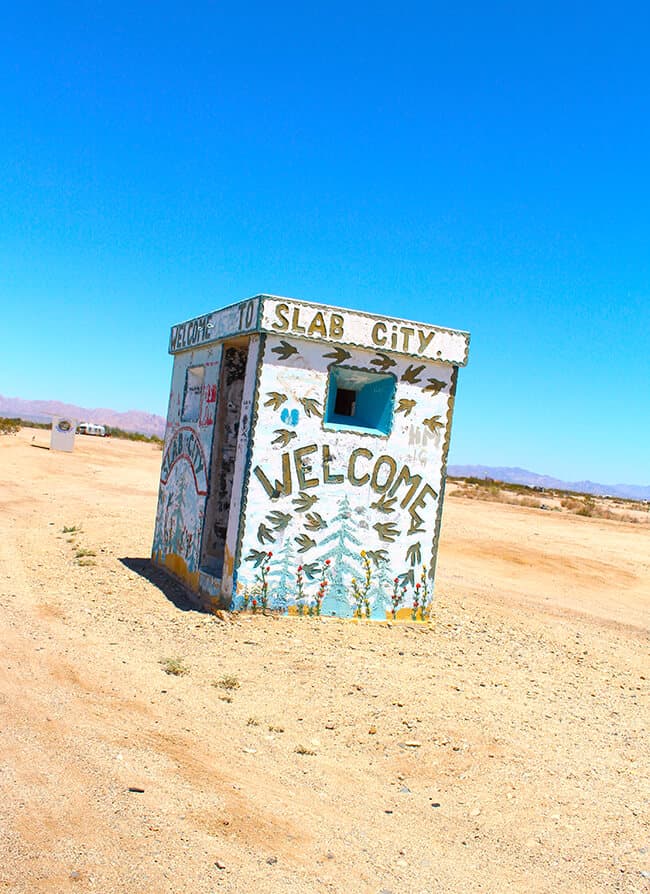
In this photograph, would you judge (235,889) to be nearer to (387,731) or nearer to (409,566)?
(387,731)

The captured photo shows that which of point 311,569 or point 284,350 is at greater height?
point 284,350

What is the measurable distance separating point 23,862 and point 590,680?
20.4 feet

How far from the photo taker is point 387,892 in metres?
3.94

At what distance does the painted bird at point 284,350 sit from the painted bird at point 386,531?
2.27m

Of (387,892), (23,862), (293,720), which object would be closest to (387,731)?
(293,720)

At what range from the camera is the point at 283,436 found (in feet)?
30.1

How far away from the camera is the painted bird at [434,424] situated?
9.91 metres

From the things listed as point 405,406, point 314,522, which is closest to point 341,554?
point 314,522

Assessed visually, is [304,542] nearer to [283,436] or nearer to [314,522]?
[314,522]

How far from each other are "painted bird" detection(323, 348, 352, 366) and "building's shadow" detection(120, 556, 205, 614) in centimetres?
334

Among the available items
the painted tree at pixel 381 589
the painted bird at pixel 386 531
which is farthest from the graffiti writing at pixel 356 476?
the painted tree at pixel 381 589

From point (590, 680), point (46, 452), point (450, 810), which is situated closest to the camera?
point (450, 810)

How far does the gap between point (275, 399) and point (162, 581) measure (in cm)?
363

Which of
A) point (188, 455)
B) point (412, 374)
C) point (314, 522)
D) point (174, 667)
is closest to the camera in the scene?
point (174, 667)
